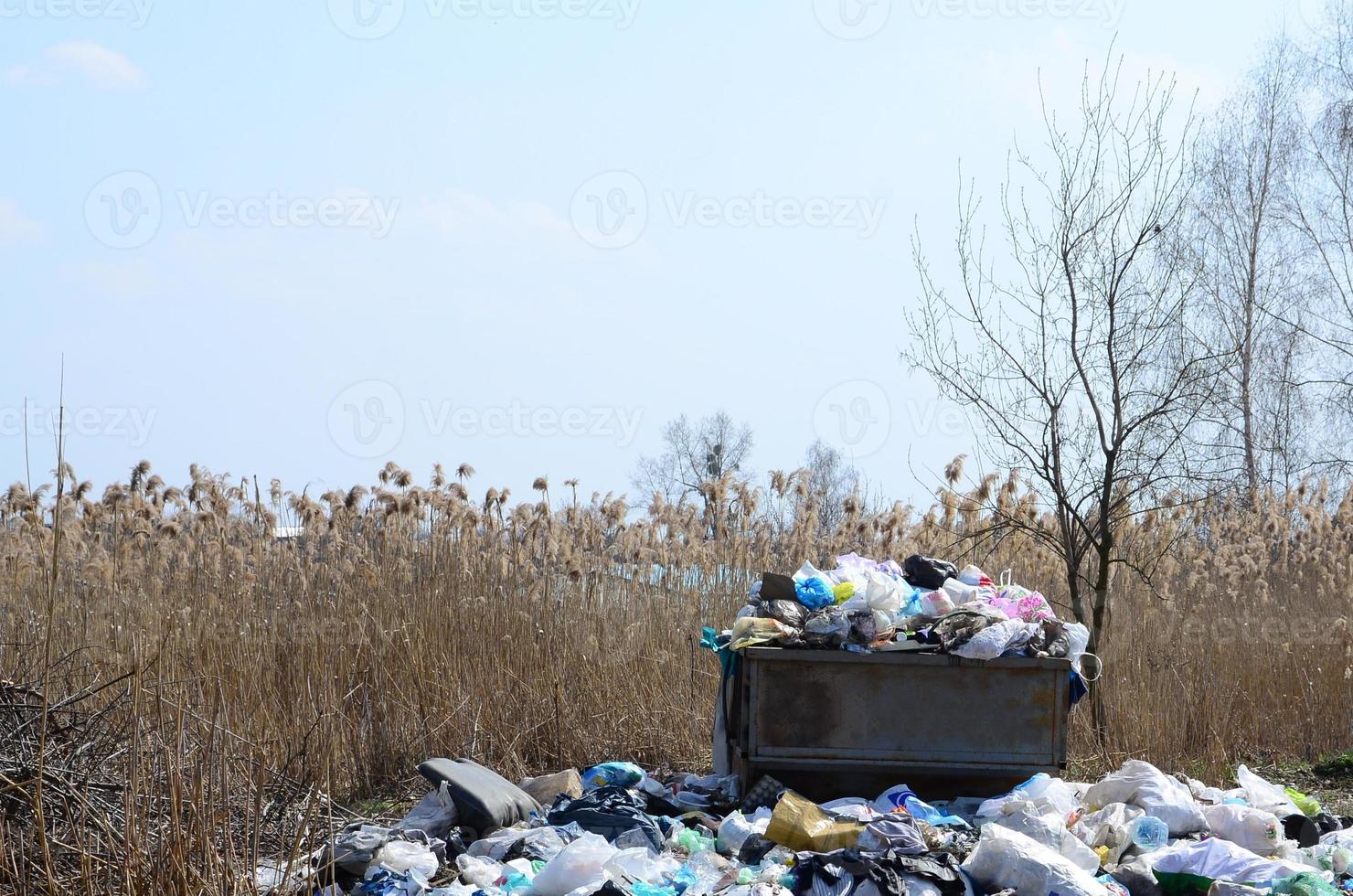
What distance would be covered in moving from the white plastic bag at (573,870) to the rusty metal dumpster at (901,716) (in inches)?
53.8

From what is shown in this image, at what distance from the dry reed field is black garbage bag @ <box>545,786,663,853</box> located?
1344 mm

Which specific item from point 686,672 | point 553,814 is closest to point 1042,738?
point 553,814

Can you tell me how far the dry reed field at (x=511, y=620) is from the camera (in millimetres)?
7691

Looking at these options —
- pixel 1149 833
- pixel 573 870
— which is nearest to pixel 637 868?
pixel 573 870

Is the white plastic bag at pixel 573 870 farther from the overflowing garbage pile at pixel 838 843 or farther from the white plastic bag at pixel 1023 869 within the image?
the white plastic bag at pixel 1023 869

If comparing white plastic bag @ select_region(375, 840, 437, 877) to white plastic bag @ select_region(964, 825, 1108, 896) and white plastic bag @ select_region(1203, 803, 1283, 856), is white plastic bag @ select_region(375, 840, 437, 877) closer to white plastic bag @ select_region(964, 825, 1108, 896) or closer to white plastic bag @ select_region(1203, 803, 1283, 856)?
white plastic bag @ select_region(964, 825, 1108, 896)

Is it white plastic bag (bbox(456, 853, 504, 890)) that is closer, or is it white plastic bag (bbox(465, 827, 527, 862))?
white plastic bag (bbox(456, 853, 504, 890))

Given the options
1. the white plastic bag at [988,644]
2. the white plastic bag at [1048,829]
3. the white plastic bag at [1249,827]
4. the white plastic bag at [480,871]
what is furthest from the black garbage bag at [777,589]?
the white plastic bag at [1249,827]

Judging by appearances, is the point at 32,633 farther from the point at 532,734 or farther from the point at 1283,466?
the point at 1283,466

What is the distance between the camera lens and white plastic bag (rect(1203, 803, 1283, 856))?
18.2 ft

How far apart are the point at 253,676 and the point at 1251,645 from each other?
7.42 meters

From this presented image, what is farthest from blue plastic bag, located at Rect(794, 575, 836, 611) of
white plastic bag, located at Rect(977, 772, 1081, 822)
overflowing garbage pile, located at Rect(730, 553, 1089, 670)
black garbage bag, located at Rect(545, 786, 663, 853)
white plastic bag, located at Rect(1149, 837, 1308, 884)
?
white plastic bag, located at Rect(1149, 837, 1308, 884)

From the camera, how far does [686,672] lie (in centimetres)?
857

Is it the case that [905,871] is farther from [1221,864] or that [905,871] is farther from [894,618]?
[894,618]
